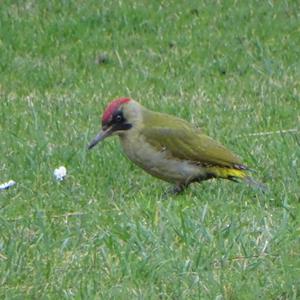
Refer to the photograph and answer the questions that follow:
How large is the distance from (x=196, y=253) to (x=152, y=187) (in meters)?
1.78

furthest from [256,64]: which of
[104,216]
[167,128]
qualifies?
[104,216]

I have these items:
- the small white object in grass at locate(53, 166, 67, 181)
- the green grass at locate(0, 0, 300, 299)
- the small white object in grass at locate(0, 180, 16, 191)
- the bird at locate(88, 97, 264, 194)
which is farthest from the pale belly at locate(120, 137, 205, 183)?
the small white object in grass at locate(0, 180, 16, 191)

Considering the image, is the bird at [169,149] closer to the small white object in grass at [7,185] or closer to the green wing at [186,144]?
the green wing at [186,144]

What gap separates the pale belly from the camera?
7.44 meters

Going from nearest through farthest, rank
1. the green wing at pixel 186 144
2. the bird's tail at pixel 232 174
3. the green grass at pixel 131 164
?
the green grass at pixel 131 164 < the bird's tail at pixel 232 174 < the green wing at pixel 186 144

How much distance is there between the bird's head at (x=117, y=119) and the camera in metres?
7.57

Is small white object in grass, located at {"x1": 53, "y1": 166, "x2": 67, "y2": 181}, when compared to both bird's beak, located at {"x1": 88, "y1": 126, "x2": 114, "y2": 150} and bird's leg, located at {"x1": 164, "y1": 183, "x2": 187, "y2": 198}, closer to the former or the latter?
bird's beak, located at {"x1": 88, "y1": 126, "x2": 114, "y2": 150}

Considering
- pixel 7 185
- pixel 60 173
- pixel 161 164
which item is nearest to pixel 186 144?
pixel 161 164

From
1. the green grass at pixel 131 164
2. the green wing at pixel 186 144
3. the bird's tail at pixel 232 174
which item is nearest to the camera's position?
the green grass at pixel 131 164

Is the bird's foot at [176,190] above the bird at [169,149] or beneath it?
beneath

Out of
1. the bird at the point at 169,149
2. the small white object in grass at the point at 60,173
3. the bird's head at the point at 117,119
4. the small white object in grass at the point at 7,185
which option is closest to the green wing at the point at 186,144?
the bird at the point at 169,149

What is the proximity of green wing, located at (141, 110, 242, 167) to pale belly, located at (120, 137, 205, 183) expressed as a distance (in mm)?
42

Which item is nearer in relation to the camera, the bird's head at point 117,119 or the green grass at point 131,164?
the green grass at point 131,164

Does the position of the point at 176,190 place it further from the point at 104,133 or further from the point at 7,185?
the point at 7,185
